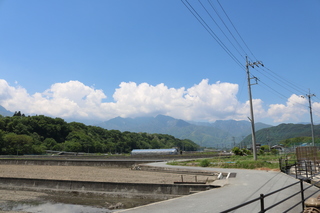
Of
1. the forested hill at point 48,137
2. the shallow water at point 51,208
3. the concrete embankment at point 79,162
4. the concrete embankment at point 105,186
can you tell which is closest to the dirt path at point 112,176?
the concrete embankment at point 105,186

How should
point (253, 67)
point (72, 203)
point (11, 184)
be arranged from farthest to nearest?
point (253, 67) → point (11, 184) → point (72, 203)

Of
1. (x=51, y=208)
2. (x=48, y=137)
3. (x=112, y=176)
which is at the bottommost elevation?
(x=51, y=208)

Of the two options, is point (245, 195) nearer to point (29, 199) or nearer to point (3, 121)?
point (29, 199)

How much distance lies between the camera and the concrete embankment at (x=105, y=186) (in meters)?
15.5

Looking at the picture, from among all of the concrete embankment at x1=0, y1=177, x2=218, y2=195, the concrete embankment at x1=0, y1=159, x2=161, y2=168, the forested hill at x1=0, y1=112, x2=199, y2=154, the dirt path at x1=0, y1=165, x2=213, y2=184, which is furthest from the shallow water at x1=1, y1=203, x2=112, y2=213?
the forested hill at x1=0, y1=112, x2=199, y2=154

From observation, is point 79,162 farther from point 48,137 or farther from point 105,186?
point 48,137

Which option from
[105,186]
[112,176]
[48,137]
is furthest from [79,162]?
[48,137]

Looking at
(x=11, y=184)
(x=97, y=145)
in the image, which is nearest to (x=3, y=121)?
(x=97, y=145)

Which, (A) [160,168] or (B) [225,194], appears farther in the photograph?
(A) [160,168]

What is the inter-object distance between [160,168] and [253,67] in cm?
1792

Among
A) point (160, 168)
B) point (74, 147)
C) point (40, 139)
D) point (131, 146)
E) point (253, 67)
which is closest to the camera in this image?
point (160, 168)

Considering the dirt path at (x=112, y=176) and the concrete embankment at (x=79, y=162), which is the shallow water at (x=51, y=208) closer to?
the dirt path at (x=112, y=176)

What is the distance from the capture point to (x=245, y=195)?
1150 centimetres

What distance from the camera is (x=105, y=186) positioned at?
17.9 metres
